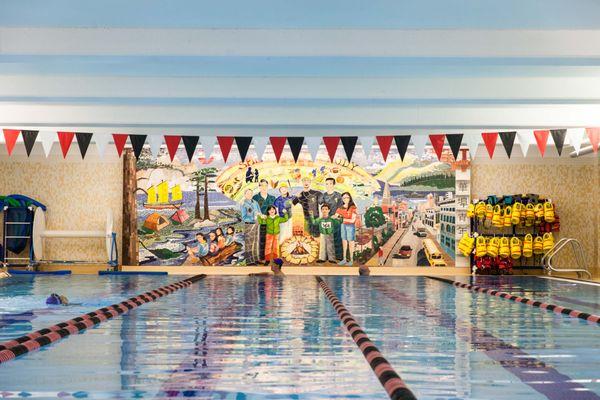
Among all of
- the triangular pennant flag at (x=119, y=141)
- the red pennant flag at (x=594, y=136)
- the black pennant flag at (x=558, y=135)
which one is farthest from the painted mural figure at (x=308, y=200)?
the red pennant flag at (x=594, y=136)

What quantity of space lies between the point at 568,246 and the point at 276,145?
7.54m

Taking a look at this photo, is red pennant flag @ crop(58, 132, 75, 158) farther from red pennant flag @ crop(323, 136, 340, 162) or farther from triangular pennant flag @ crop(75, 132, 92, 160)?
red pennant flag @ crop(323, 136, 340, 162)

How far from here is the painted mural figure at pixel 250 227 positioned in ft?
59.6

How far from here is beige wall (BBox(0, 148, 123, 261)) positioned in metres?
18.3

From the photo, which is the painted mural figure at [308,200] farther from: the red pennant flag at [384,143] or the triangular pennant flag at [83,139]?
the triangular pennant flag at [83,139]

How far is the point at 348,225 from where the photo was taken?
18.1 metres

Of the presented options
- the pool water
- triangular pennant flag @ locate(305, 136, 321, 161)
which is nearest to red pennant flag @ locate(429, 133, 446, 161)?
triangular pennant flag @ locate(305, 136, 321, 161)

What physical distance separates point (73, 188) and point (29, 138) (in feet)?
13.1

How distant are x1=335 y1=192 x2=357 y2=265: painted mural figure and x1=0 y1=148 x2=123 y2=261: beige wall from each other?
4846 mm

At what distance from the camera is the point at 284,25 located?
8000 mm

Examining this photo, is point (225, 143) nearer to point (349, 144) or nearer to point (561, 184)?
point (349, 144)

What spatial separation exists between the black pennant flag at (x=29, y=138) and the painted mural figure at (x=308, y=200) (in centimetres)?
585

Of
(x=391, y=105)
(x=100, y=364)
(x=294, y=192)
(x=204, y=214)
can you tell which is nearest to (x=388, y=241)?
(x=294, y=192)

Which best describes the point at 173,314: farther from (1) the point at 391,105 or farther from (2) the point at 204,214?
(2) the point at 204,214
